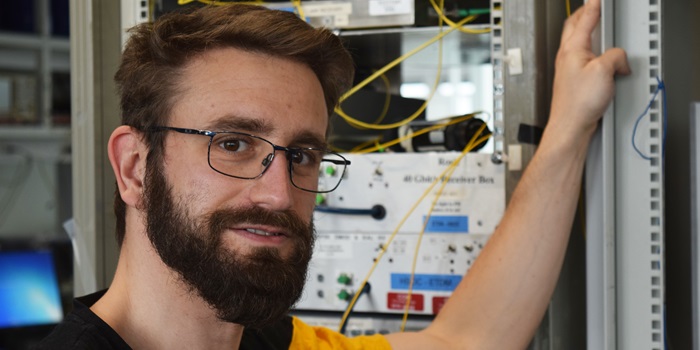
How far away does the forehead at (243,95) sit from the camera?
3.43 feet

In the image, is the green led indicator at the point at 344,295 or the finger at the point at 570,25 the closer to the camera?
the finger at the point at 570,25

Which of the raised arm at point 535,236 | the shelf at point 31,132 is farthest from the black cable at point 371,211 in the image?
the shelf at point 31,132

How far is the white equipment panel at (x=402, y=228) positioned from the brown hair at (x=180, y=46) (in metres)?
0.41

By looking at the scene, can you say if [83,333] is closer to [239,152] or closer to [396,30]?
[239,152]

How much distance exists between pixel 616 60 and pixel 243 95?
0.63m

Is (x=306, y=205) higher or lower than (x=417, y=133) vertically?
lower

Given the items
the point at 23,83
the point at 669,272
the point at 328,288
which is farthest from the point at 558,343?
the point at 23,83

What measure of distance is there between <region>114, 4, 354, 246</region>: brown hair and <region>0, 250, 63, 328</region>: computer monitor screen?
2.04 metres

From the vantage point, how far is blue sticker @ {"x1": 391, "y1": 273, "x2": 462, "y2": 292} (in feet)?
4.84

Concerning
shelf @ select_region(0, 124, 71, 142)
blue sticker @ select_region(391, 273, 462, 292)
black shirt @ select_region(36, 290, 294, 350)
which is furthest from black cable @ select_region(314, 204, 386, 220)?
shelf @ select_region(0, 124, 71, 142)

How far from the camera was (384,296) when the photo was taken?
5.00 feet

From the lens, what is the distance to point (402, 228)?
Answer: 1504mm

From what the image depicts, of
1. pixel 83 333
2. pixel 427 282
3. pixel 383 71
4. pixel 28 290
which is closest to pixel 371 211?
pixel 427 282

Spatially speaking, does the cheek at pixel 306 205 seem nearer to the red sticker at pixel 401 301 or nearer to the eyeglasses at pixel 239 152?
the eyeglasses at pixel 239 152
